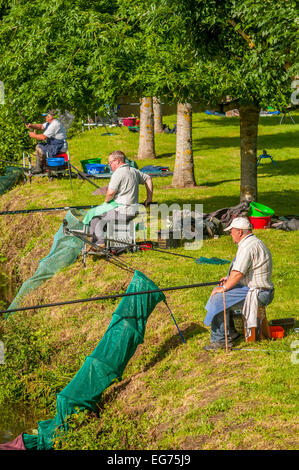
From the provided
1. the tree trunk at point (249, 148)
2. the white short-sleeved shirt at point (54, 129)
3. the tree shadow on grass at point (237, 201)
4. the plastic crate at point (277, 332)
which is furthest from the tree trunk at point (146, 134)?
the plastic crate at point (277, 332)

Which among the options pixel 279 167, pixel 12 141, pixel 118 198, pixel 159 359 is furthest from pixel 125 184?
pixel 279 167

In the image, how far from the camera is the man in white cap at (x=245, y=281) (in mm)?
7418

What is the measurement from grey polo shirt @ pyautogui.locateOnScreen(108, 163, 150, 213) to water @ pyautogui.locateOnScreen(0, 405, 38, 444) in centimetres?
370

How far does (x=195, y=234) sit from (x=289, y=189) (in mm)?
7999

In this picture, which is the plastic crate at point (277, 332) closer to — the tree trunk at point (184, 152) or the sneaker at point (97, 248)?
the sneaker at point (97, 248)

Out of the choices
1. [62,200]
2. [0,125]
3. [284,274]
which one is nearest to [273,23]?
[284,274]

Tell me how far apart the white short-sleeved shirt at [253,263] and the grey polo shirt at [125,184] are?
12.7 feet

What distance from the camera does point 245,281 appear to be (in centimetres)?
763

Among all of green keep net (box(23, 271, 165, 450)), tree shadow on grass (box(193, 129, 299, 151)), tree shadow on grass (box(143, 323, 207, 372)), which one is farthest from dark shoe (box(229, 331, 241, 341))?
tree shadow on grass (box(193, 129, 299, 151))

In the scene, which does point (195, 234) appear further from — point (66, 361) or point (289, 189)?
point (289, 189)

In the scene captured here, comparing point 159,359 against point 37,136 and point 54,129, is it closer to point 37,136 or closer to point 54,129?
point 37,136

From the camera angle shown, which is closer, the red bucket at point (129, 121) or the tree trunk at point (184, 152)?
the tree trunk at point (184, 152)

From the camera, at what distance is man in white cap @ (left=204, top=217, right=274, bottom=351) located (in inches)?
292

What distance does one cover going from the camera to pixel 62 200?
1695cm
